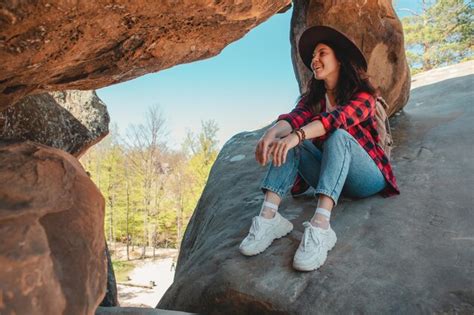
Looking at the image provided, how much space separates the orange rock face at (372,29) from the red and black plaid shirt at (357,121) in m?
1.67

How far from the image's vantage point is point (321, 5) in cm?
421

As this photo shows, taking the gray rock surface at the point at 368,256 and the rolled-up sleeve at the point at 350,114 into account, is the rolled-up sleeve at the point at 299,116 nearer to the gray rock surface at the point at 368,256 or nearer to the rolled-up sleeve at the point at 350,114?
the rolled-up sleeve at the point at 350,114

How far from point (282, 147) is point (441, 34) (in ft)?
60.7

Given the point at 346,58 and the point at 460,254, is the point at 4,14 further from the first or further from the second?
the point at 460,254

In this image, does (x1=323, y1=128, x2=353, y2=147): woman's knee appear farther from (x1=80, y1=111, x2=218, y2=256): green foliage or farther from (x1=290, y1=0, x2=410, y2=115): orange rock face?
(x1=80, y1=111, x2=218, y2=256): green foliage

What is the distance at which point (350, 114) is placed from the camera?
254 centimetres

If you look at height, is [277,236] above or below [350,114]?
below

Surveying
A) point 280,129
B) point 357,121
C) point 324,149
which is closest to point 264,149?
point 280,129

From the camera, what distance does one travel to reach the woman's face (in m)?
2.74

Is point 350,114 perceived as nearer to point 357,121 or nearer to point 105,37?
point 357,121

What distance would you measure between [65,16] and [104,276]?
43.1 inches

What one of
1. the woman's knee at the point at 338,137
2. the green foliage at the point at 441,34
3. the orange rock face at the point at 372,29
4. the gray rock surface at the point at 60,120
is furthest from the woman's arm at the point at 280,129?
the green foliage at the point at 441,34

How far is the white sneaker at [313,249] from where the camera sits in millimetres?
2254

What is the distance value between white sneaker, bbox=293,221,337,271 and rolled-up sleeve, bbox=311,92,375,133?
2.02 ft
